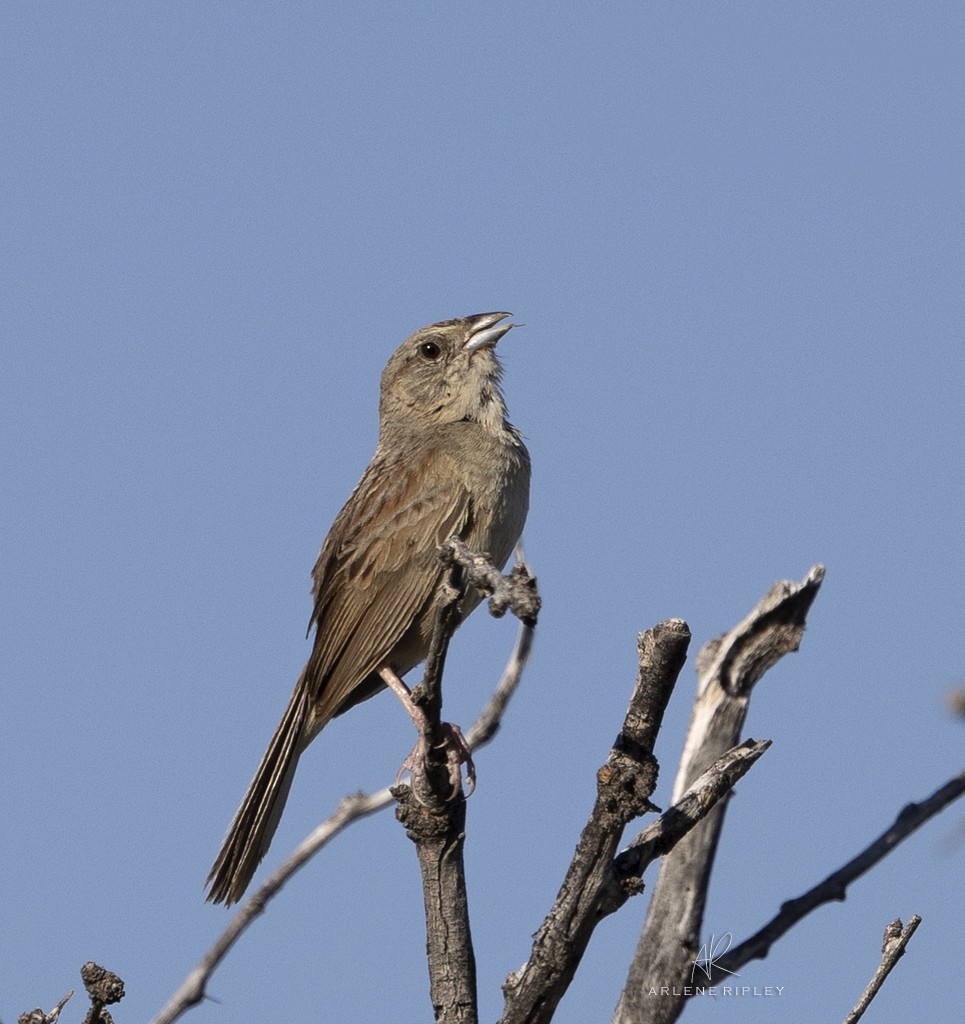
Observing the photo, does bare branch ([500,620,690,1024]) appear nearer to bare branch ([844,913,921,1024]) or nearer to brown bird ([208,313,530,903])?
bare branch ([844,913,921,1024])

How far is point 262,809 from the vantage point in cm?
637

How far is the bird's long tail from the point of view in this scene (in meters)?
6.20

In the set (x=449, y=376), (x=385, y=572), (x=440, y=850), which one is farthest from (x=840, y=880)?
(x=449, y=376)

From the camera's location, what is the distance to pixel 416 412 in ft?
24.6

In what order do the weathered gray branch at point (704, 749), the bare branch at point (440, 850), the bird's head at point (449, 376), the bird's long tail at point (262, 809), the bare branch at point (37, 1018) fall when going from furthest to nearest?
the bird's head at point (449, 376) → the bird's long tail at point (262, 809) → the weathered gray branch at point (704, 749) → the bare branch at point (440, 850) → the bare branch at point (37, 1018)

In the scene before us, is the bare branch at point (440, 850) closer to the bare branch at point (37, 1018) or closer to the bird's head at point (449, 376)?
the bare branch at point (37, 1018)

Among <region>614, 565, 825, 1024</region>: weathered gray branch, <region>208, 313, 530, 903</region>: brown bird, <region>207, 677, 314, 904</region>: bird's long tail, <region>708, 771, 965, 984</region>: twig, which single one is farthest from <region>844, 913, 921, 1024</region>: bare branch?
<region>207, 677, 314, 904</region>: bird's long tail

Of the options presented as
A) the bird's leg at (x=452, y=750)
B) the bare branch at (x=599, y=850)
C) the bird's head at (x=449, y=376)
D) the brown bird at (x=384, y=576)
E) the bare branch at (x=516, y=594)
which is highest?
the bird's head at (x=449, y=376)

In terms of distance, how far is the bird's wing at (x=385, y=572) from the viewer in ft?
21.3

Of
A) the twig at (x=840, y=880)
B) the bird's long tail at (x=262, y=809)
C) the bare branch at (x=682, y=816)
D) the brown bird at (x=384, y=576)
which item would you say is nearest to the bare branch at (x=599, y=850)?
the bare branch at (x=682, y=816)

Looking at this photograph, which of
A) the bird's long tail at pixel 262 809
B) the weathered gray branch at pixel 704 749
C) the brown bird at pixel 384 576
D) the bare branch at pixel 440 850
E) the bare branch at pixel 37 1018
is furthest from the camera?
the brown bird at pixel 384 576

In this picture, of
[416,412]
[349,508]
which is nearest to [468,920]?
[349,508]

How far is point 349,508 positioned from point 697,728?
2.15 metres

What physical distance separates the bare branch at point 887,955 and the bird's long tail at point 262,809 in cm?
322
